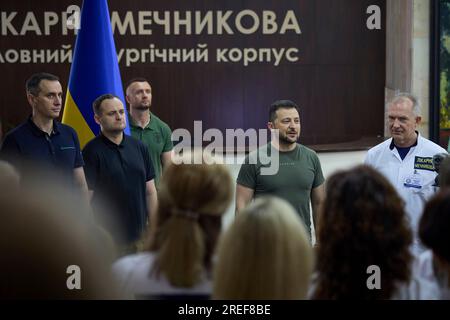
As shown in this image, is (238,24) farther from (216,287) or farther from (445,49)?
(216,287)

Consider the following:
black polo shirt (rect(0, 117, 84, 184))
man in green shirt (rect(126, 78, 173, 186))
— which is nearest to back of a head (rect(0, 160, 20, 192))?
black polo shirt (rect(0, 117, 84, 184))

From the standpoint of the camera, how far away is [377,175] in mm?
2125

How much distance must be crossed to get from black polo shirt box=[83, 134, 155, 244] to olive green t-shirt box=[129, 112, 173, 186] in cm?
91

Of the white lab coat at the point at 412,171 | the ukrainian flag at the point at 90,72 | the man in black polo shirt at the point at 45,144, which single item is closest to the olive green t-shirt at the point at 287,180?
the white lab coat at the point at 412,171

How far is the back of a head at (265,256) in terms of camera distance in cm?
180

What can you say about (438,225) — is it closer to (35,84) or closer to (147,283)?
(147,283)

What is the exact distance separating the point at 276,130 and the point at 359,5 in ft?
22.5

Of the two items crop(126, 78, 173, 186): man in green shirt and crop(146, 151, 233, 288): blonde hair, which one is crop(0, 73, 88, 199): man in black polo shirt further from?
crop(146, 151, 233, 288): blonde hair

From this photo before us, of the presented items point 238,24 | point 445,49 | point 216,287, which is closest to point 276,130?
point 216,287

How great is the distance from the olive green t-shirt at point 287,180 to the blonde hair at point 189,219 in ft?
7.41

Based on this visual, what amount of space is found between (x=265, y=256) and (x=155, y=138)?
360 centimetres

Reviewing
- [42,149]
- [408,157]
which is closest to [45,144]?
[42,149]

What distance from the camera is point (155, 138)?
17.5 feet

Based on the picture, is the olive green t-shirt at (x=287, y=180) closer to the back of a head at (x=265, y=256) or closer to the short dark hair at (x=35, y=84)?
the short dark hair at (x=35, y=84)
